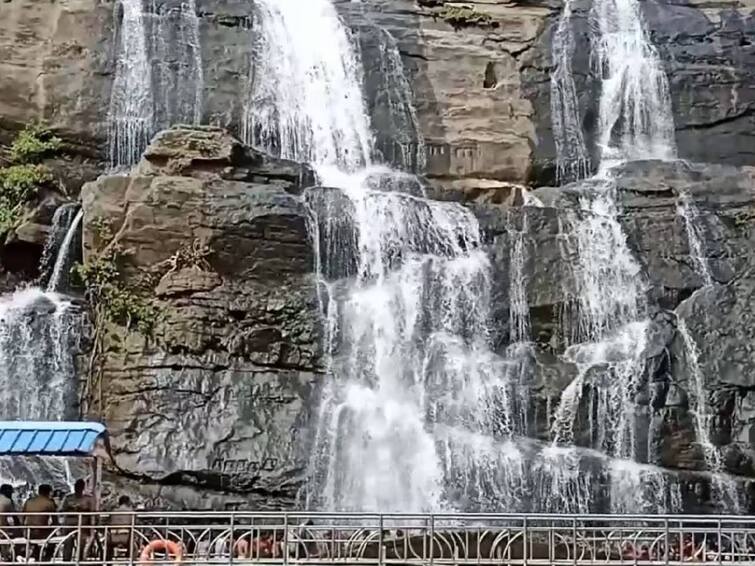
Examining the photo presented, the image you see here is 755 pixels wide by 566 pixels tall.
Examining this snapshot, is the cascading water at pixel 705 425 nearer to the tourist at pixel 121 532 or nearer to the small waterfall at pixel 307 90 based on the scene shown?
the small waterfall at pixel 307 90

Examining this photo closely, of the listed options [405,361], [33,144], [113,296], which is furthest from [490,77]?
[113,296]

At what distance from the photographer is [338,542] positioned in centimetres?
1659

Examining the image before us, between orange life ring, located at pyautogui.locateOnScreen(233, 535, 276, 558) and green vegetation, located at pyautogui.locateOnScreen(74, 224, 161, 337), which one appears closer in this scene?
orange life ring, located at pyautogui.locateOnScreen(233, 535, 276, 558)

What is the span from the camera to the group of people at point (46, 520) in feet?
47.5

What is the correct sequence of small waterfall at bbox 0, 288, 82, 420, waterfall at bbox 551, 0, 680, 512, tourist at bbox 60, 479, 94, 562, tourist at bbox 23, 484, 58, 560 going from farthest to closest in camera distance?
1. small waterfall at bbox 0, 288, 82, 420
2. waterfall at bbox 551, 0, 680, 512
3. tourist at bbox 23, 484, 58, 560
4. tourist at bbox 60, 479, 94, 562

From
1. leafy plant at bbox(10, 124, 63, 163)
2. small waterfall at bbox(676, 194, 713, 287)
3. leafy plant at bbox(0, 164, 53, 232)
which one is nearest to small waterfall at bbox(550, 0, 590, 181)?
small waterfall at bbox(676, 194, 713, 287)

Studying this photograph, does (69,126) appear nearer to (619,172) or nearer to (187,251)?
(187,251)

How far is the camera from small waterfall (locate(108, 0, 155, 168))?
29.7 m

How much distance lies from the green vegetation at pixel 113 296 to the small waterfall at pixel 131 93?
21.0 ft

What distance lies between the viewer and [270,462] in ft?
71.7

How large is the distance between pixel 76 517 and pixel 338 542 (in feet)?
12.1

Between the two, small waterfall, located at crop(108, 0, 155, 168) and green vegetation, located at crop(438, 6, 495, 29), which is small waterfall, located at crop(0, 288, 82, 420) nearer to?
small waterfall, located at crop(108, 0, 155, 168)

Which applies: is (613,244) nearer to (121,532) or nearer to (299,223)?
(299,223)

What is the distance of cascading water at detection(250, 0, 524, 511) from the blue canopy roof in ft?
22.0
